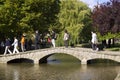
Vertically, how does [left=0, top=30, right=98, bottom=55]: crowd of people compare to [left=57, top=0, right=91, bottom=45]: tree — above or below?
below

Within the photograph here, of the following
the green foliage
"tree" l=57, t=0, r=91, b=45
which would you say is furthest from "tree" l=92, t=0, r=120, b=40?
"tree" l=57, t=0, r=91, b=45

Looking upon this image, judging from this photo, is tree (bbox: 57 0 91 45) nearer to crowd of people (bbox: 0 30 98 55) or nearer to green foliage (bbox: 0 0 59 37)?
crowd of people (bbox: 0 30 98 55)

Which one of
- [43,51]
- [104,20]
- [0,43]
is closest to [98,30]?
[104,20]

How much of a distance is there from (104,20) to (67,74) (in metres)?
26.9

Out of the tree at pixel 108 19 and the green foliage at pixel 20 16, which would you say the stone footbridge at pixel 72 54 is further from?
the tree at pixel 108 19

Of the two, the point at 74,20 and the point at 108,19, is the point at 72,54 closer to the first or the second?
the point at 108,19

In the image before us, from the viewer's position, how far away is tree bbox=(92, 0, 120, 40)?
58.1 metres

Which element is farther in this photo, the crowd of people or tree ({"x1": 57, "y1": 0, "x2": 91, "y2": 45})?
tree ({"x1": 57, "y1": 0, "x2": 91, "y2": 45})

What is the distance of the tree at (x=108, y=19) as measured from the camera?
58125 millimetres

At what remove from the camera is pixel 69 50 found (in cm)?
4325

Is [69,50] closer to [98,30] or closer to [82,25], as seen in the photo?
[98,30]

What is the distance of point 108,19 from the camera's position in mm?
58906

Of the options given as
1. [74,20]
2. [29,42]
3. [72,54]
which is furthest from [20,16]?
[74,20]

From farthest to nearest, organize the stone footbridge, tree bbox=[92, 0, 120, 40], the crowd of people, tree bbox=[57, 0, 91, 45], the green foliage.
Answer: tree bbox=[57, 0, 91, 45] → tree bbox=[92, 0, 120, 40] → the green foliage → the crowd of people → the stone footbridge
